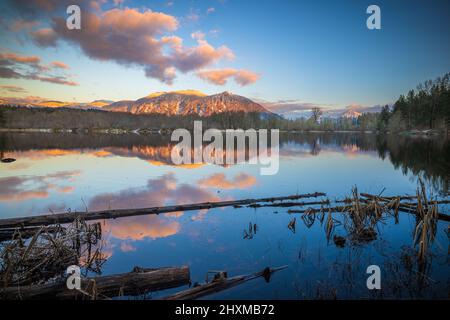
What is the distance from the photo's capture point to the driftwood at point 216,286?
627 cm

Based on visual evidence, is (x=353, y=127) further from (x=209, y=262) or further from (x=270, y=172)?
(x=209, y=262)

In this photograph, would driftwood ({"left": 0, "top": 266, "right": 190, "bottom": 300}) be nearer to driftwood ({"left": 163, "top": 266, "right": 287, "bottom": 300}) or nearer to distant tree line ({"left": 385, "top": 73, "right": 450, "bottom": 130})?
driftwood ({"left": 163, "top": 266, "right": 287, "bottom": 300})

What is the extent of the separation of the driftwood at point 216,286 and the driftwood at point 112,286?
0.99 m

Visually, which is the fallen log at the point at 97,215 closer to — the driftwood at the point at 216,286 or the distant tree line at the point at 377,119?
the driftwood at the point at 216,286

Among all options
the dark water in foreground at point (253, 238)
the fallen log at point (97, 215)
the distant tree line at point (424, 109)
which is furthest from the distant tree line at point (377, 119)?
the fallen log at point (97, 215)

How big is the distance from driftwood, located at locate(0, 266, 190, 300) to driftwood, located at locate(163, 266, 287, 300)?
0.99 meters

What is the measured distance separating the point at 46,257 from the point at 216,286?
5.60m

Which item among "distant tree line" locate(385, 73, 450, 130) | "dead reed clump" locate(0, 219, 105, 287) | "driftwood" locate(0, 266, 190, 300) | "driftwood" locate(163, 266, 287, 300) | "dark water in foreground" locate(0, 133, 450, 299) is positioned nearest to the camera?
"driftwood" locate(0, 266, 190, 300)

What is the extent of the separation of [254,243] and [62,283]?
7.03m

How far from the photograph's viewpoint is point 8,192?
63.8 feet

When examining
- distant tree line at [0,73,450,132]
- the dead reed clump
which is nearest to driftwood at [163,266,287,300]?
the dead reed clump

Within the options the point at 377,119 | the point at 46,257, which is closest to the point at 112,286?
the point at 46,257

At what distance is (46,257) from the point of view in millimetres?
8242

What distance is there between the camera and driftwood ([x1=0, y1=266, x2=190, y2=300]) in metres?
6.15
